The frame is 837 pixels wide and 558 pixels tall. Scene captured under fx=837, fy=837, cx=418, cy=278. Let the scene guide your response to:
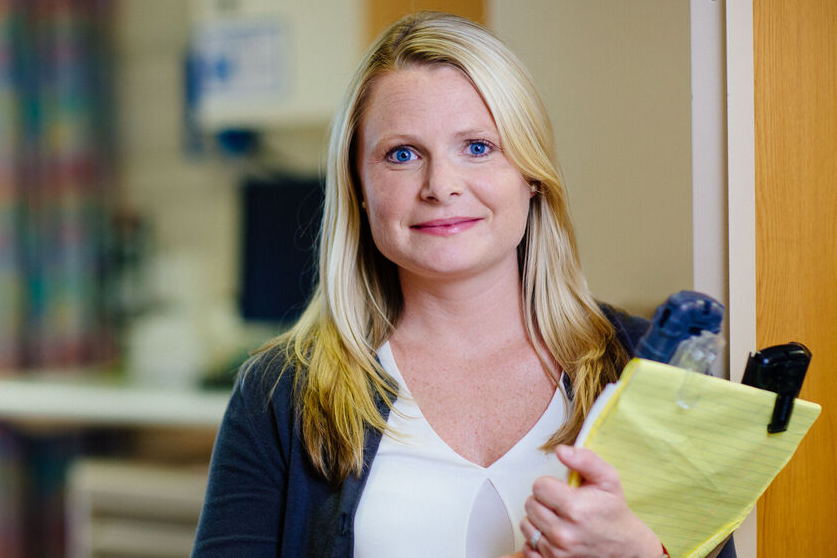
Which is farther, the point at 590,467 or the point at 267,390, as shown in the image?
the point at 267,390

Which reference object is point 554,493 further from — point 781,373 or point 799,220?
point 799,220

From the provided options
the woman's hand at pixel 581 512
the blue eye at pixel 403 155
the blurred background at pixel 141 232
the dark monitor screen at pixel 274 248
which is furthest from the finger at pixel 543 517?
the dark monitor screen at pixel 274 248

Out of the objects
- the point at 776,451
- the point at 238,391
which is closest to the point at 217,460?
the point at 238,391

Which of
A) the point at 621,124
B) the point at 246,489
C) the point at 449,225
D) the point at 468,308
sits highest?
the point at 621,124

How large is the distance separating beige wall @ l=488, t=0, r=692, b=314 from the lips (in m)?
0.30

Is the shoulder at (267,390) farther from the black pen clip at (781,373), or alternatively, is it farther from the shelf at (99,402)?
the shelf at (99,402)

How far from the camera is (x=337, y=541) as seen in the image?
3.08ft

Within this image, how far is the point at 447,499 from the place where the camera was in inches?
36.3

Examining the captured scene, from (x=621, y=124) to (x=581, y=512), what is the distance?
67 cm

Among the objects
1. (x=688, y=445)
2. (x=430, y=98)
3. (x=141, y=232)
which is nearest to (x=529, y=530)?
(x=688, y=445)

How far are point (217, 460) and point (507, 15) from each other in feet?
2.55

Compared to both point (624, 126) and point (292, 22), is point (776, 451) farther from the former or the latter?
point (292, 22)

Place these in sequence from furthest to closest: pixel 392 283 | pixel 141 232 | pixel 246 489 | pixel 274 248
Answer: pixel 141 232 → pixel 274 248 → pixel 392 283 → pixel 246 489

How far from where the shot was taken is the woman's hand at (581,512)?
68 centimetres
